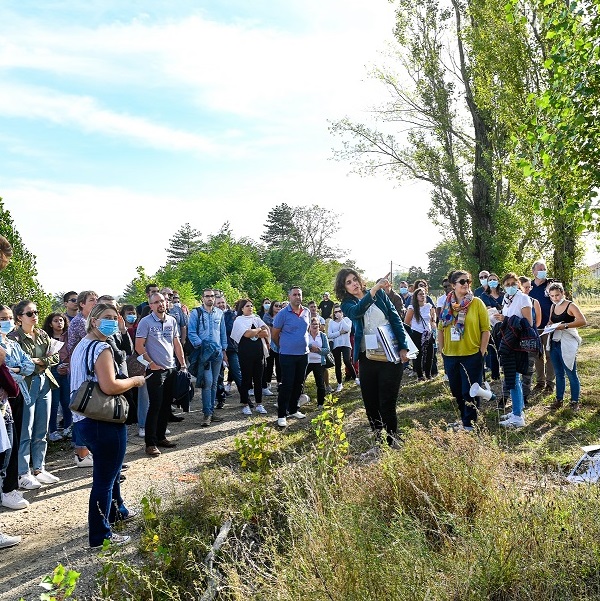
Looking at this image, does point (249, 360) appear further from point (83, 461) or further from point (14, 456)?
point (14, 456)

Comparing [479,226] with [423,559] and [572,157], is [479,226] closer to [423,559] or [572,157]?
[572,157]

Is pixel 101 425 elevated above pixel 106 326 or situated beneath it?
situated beneath

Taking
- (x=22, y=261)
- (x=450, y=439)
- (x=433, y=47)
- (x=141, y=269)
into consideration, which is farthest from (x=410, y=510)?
(x=433, y=47)

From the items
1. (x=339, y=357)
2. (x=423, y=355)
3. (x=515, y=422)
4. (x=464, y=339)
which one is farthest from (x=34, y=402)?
(x=423, y=355)

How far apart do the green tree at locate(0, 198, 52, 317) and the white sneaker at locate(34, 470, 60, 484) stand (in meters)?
5.07

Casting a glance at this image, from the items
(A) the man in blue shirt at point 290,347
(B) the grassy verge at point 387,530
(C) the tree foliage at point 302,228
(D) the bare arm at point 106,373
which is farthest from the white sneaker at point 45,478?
(C) the tree foliage at point 302,228

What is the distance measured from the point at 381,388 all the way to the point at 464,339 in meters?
1.31

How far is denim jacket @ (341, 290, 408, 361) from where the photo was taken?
5.78 m

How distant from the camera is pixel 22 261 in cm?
1042

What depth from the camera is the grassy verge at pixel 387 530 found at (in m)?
2.74

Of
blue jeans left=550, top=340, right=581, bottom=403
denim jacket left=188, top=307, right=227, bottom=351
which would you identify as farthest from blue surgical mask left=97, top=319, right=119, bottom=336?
blue jeans left=550, top=340, right=581, bottom=403

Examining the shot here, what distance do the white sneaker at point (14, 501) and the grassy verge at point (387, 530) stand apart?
164cm

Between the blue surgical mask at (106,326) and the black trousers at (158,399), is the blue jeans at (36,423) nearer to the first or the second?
the black trousers at (158,399)

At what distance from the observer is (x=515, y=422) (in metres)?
6.98
